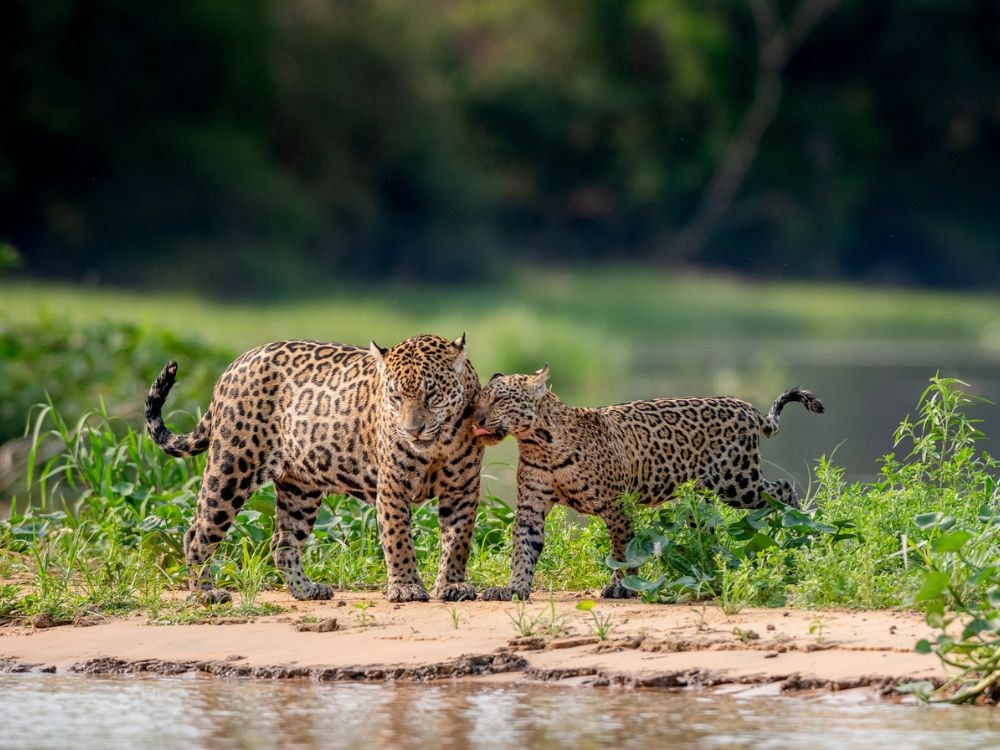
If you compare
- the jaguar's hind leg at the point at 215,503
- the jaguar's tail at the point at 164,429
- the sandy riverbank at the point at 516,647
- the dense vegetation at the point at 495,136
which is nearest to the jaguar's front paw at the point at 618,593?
the sandy riverbank at the point at 516,647

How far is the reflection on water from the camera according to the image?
5.55 m

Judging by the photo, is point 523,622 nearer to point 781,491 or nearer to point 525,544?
point 525,544

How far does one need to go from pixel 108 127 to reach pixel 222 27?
3.50 m

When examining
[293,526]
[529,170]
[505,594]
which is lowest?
[505,594]

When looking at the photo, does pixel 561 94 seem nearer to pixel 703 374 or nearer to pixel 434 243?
pixel 434 243

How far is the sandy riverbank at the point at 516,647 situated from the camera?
628 centimetres

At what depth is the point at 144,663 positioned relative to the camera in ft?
22.5

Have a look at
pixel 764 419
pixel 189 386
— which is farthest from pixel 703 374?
pixel 764 419

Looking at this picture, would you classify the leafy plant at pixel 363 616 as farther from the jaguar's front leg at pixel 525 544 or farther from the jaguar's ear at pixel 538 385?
the jaguar's ear at pixel 538 385

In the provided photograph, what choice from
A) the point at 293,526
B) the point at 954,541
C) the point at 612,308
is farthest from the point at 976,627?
the point at 612,308

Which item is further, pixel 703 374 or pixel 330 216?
pixel 330 216

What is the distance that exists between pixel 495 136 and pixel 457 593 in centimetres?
4187

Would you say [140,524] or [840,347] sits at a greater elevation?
[840,347]

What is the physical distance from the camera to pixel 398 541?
766cm
